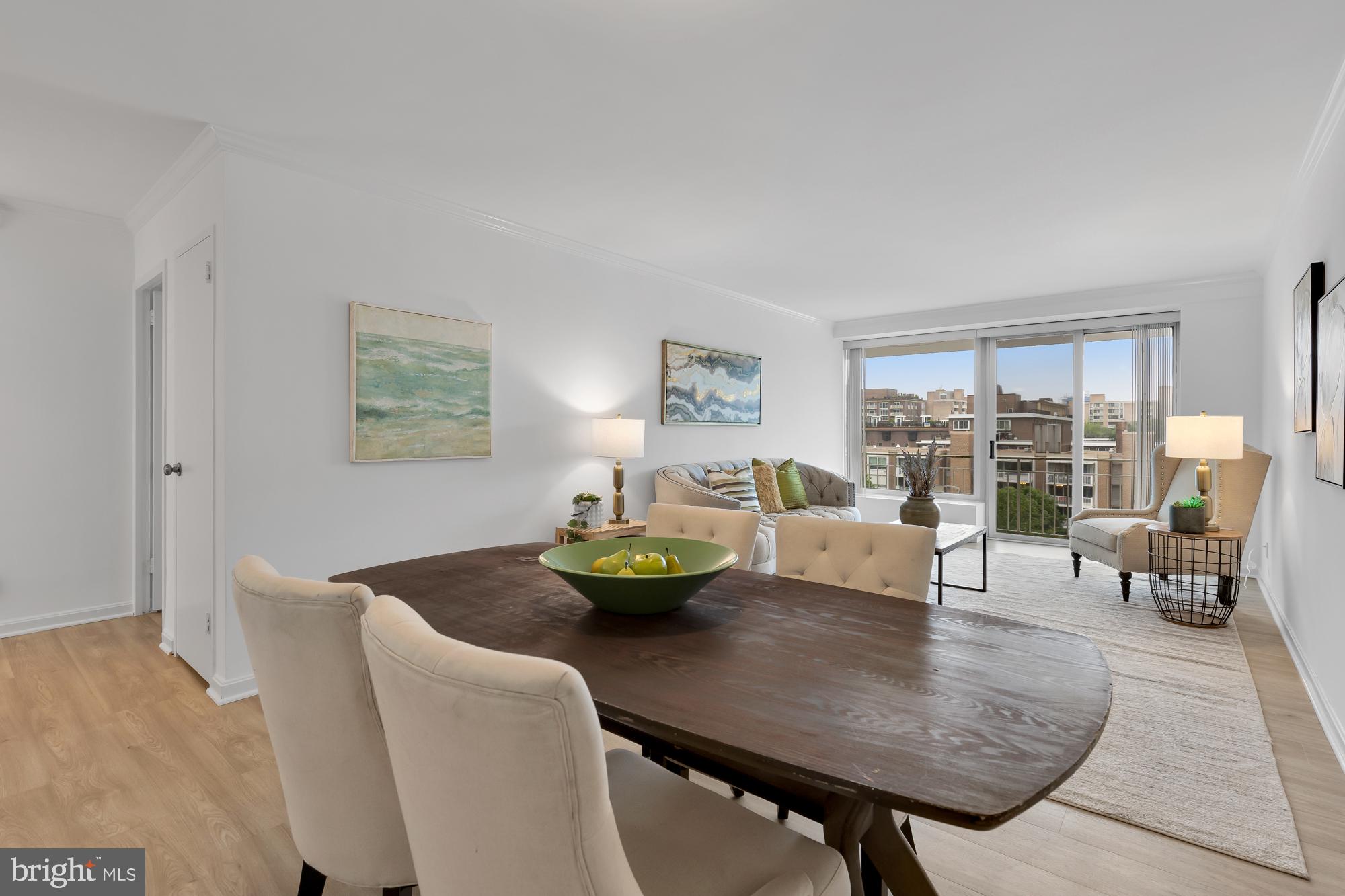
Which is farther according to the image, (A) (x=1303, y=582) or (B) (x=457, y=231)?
(B) (x=457, y=231)

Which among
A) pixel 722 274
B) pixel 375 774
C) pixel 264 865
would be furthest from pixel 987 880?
pixel 722 274

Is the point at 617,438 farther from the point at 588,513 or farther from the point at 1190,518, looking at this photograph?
the point at 1190,518

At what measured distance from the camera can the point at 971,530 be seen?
4.58 m

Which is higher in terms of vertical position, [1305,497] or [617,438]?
[617,438]

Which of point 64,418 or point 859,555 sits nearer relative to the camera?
point 859,555

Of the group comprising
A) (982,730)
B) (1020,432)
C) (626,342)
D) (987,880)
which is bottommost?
(987,880)

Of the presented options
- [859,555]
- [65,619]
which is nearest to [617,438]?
[859,555]

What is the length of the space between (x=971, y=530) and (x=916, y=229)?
2.07 m

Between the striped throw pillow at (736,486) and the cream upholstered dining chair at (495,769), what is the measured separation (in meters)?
4.10

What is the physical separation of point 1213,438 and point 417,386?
450 centimetres

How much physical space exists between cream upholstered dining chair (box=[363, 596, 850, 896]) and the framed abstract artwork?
8.71 ft

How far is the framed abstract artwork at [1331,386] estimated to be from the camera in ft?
7.63

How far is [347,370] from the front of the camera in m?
3.17

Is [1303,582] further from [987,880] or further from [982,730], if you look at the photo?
[982,730]
